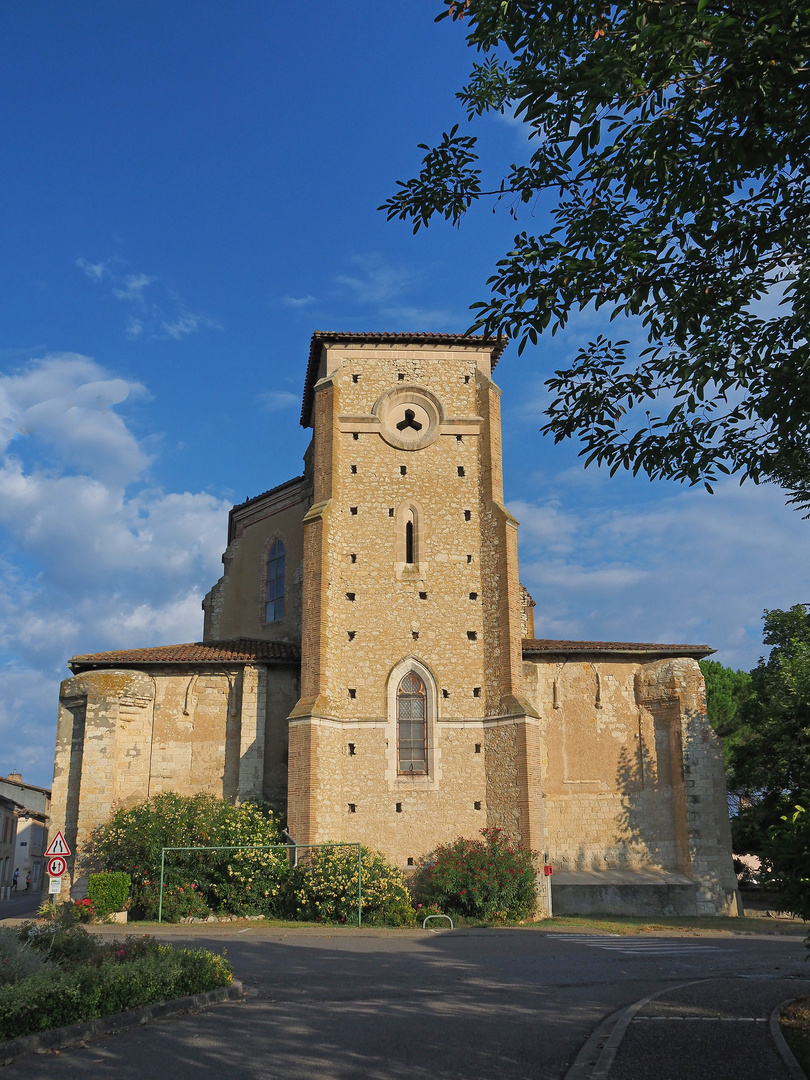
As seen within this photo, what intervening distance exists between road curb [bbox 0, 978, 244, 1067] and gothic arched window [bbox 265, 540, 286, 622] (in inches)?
751

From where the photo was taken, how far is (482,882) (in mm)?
20406

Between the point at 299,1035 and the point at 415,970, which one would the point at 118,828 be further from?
the point at 299,1035

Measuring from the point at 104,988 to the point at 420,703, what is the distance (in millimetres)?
14898

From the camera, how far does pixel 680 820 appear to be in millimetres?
24141

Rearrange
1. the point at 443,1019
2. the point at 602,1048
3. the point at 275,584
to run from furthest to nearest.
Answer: the point at 275,584 < the point at 443,1019 < the point at 602,1048

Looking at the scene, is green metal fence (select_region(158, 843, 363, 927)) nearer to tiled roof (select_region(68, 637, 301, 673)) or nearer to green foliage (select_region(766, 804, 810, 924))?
tiled roof (select_region(68, 637, 301, 673))

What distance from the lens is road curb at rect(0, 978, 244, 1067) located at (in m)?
7.72

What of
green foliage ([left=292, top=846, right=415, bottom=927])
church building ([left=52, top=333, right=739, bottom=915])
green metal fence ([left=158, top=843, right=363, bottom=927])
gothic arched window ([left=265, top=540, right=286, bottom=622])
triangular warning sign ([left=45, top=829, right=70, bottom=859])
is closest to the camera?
triangular warning sign ([left=45, top=829, right=70, bottom=859])

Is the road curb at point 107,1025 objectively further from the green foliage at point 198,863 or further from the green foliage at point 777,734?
the green foliage at point 777,734

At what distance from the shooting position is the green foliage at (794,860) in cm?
938

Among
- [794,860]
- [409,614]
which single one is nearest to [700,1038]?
[794,860]

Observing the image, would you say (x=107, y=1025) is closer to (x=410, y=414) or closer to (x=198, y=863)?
(x=198, y=863)

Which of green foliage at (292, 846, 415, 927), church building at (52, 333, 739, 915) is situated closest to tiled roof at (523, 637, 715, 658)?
church building at (52, 333, 739, 915)

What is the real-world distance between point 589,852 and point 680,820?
2588 millimetres
